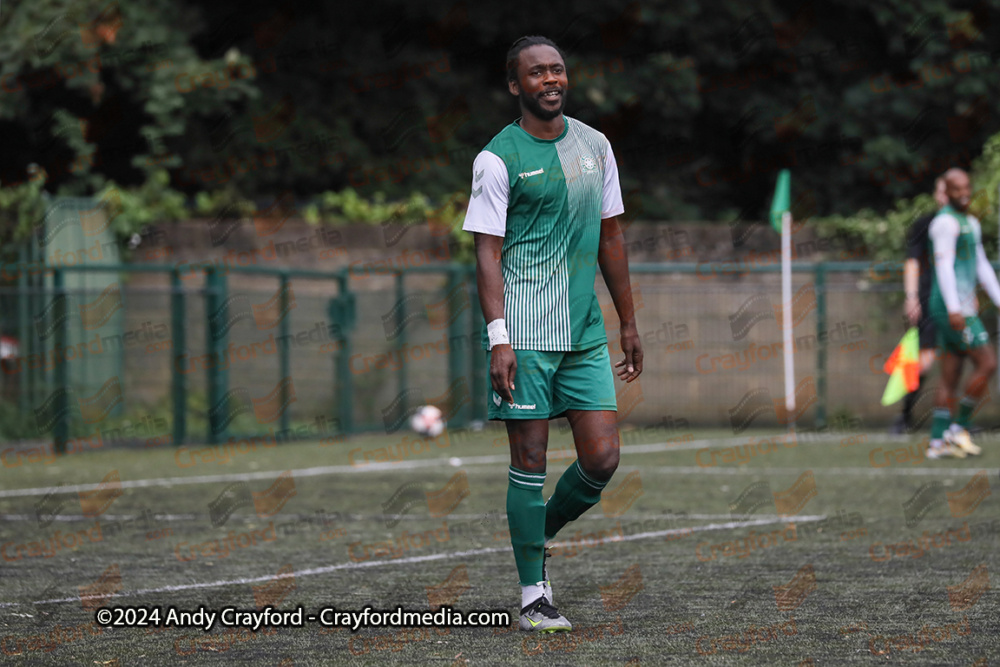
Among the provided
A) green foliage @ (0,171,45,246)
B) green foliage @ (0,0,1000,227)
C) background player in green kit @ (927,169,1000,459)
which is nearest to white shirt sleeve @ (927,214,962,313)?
background player in green kit @ (927,169,1000,459)

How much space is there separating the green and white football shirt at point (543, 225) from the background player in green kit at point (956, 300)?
21.4ft

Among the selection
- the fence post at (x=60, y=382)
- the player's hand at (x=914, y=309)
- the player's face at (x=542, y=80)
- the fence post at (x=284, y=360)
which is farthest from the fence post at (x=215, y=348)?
the player's face at (x=542, y=80)

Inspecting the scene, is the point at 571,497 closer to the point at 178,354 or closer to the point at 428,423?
the point at 178,354

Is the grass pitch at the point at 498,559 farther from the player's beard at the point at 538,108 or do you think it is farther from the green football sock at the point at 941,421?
the player's beard at the point at 538,108

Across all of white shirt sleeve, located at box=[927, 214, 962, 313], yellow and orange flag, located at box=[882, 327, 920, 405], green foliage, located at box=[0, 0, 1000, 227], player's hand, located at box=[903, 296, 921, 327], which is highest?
green foliage, located at box=[0, 0, 1000, 227]

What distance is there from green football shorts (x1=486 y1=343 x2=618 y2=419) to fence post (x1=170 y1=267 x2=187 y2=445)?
8.92 meters

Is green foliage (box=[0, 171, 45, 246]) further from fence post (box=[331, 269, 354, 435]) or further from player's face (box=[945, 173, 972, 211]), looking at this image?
player's face (box=[945, 173, 972, 211])

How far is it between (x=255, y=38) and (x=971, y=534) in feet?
50.2

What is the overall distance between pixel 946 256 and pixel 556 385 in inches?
272

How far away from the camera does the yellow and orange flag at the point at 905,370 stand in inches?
568

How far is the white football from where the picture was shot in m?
15.3

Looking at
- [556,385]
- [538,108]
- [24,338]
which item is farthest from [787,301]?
[538,108]

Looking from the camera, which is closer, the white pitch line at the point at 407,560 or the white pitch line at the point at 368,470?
the white pitch line at the point at 407,560

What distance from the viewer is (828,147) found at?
2161 centimetres
